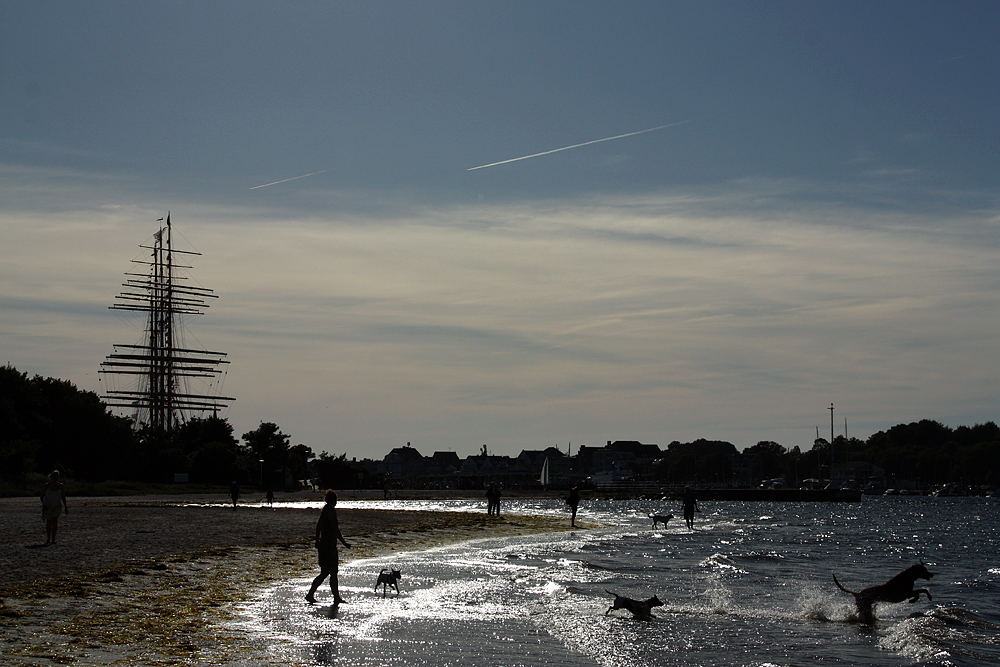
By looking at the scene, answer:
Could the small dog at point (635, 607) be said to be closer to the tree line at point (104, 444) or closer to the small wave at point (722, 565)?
the small wave at point (722, 565)

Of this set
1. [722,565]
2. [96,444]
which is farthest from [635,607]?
[96,444]

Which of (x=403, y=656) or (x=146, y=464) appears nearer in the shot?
(x=403, y=656)

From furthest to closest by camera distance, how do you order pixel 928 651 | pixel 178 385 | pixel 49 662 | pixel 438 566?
pixel 178 385 → pixel 438 566 → pixel 928 651 → pixel 49 662

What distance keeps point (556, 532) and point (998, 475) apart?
621 ft

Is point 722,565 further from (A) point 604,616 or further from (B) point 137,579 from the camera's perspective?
(B) point 137,579

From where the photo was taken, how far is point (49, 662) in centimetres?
1007

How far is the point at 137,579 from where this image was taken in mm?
17062

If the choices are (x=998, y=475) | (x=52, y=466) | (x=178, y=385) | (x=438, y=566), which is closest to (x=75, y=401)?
(x=52, y=466)

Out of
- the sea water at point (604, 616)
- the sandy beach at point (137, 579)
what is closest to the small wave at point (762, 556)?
the sea water at point (604, 616)

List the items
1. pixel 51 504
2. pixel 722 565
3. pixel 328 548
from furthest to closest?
1. pixel 722 565
2. pixel 51 504
3. pixel 328 548

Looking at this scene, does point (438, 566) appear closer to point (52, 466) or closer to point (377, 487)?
point (52, 466)

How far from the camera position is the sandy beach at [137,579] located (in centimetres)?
1118

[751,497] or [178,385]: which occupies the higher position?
[178,385]

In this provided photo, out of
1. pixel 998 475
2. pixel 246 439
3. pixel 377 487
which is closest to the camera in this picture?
pixel 246 439
